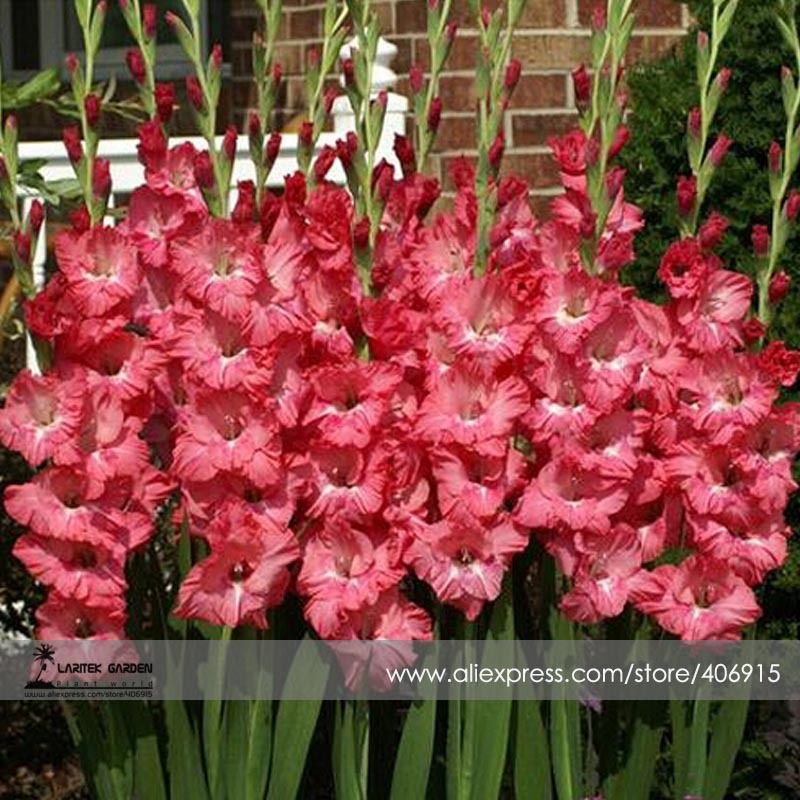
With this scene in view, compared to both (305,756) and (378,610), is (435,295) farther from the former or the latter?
(305,756)

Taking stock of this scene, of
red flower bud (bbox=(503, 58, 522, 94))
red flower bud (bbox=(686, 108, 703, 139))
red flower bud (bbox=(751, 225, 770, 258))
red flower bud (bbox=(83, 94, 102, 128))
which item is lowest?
red flower bud (bbox=(751, 225, 770, 258))

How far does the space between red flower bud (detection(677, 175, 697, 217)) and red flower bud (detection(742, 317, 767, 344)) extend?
0.52ft

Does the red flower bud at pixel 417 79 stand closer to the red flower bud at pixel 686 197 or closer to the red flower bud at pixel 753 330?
the red flower bud at pixel 686 197

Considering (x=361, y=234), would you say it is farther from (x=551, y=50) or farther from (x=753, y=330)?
(x=551, y=50)

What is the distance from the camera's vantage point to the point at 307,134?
2533 mm

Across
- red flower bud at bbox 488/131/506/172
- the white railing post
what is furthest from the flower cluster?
the white railing post

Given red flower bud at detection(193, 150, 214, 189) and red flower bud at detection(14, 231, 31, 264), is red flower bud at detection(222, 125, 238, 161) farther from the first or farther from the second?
red flower bud at detection(14, 231, 31, 264)

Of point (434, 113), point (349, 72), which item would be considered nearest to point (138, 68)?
point (349, 72)

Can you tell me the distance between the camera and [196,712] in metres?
2.66

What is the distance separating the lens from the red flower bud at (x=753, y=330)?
8.39 ft

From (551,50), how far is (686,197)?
7.69 ft

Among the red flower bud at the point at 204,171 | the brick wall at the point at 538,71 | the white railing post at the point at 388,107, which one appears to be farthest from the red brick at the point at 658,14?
the red flower bud at the point at 204,171

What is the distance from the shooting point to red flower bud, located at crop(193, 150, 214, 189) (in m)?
2.45

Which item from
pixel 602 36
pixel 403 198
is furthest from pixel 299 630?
pixel 602 36
